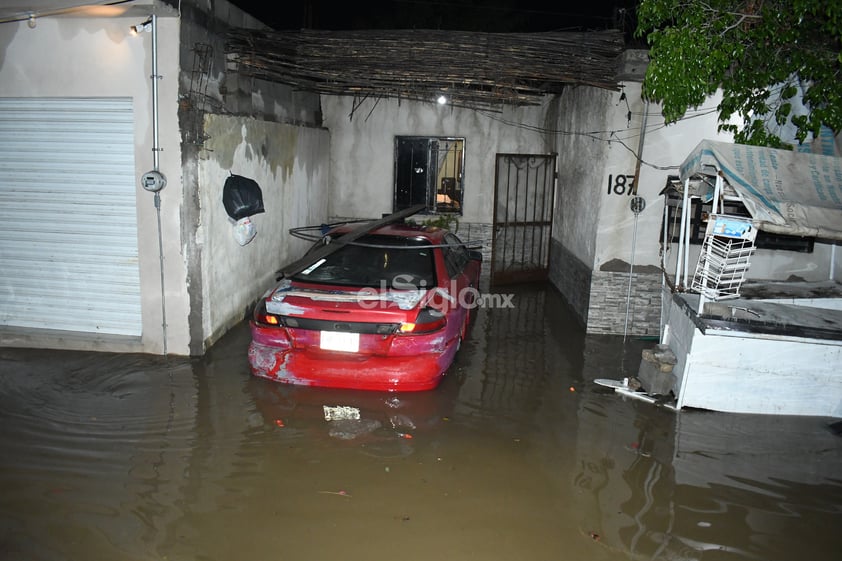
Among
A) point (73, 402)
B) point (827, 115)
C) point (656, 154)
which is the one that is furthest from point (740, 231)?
point (73, 402)

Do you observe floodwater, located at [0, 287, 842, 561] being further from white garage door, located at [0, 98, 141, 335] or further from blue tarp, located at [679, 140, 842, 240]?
blue tarp, located at [679, 140, 842, 240]

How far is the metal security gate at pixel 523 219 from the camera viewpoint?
1012 cm

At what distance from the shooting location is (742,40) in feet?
20.4

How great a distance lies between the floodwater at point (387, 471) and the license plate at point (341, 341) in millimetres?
515

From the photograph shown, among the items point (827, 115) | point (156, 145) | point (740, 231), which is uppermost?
point (827, 115)

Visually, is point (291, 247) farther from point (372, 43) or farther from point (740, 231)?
point (740, 231)

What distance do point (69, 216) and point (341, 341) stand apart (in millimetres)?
3328

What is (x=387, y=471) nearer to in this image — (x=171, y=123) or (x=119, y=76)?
(x=171, y=123)

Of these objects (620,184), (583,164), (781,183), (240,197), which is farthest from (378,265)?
(583,164)

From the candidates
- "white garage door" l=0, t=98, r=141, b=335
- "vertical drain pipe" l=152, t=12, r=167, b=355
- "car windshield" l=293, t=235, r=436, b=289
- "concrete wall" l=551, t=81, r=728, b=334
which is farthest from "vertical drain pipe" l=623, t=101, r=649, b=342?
"white garage door" l=0, t=98, r=141, b=335

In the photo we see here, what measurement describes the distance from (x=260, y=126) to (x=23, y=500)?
203 inches

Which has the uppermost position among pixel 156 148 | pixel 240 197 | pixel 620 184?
pixel 156 148

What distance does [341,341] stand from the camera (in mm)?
4992

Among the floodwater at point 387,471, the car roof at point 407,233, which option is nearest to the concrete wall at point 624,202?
the floodwater at point 387,471
